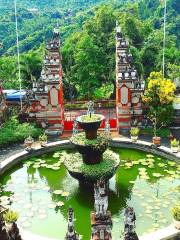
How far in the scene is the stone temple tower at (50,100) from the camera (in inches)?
1150

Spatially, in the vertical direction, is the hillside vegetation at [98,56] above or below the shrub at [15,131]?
above

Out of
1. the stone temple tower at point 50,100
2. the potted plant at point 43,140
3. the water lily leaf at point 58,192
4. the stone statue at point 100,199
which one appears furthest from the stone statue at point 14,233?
the stone temple tower at point 50,100

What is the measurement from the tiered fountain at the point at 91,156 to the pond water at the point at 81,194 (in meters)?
0.98

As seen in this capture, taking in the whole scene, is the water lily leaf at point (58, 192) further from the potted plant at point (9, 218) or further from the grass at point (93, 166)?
the potted plant at point (9, 218)

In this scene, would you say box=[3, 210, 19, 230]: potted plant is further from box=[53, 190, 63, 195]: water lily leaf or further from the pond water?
box=[53, 190, 63, 195]: water lily leaf

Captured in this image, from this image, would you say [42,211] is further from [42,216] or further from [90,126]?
[90,126]

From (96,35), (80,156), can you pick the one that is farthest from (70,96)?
(80,156)

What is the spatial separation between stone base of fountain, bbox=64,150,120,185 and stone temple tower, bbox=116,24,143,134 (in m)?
8.24

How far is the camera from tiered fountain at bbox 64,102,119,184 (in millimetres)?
20500

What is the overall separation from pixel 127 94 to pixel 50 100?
16.1 feet

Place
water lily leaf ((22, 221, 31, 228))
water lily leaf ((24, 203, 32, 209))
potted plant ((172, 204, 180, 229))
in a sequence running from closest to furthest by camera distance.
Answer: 1. potted plant ((172, 204, 180, 229))
2. water lily leaf ((22, 221, 31, 228))
3. water lily leaf ((24, 203, 32, 209))

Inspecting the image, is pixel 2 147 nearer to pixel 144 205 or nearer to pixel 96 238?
pixel 144 205

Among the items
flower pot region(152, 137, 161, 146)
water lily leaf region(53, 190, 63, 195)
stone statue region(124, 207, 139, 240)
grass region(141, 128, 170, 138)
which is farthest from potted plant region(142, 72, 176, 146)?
stone statue region(124, 207, 139, 240)

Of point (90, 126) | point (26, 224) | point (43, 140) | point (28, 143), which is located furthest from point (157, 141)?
point (26, 224)
